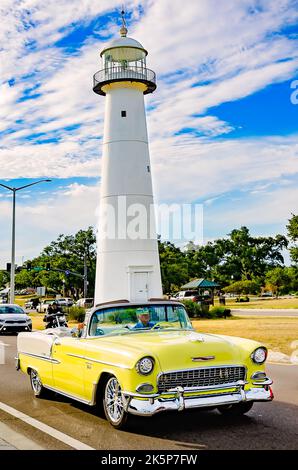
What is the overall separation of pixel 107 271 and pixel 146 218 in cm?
345

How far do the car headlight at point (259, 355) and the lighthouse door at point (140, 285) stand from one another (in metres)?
25.5

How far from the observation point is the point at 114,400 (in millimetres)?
7930

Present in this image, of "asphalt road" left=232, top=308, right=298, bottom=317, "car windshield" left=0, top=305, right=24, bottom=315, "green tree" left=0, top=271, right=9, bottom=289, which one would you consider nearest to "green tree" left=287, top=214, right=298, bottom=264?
"asphalt road" left=232, top=308, right=298, bottom=317

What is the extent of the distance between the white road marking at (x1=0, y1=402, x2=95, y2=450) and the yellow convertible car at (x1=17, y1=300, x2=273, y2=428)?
607 millimetres

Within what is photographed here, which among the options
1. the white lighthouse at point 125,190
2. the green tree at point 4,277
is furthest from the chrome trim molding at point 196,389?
the green tree at point 4,277

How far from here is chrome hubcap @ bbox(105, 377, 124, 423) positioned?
7.82m

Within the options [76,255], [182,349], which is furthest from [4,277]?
[182,349]

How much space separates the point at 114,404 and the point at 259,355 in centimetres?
188

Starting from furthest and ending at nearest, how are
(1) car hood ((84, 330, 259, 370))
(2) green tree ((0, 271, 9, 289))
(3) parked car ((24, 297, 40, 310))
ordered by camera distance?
1. (2) green tree ((0, 271, 9, 289))
2. (3) parked car ((24, 297, 40, 310))
3. (1) car hood ((84, 330, 259, 370))

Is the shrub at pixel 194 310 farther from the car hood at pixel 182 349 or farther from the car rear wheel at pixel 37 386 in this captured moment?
the car hood at pixel 182 349

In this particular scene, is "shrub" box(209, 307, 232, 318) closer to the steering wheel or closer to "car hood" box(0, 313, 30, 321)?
"car hood" box(0, 313, 30, 321)

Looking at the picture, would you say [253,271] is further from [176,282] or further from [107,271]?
[107,271]

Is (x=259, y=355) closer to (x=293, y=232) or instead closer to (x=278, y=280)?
(x=293, y=232)

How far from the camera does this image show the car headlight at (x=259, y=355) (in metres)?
8.14
